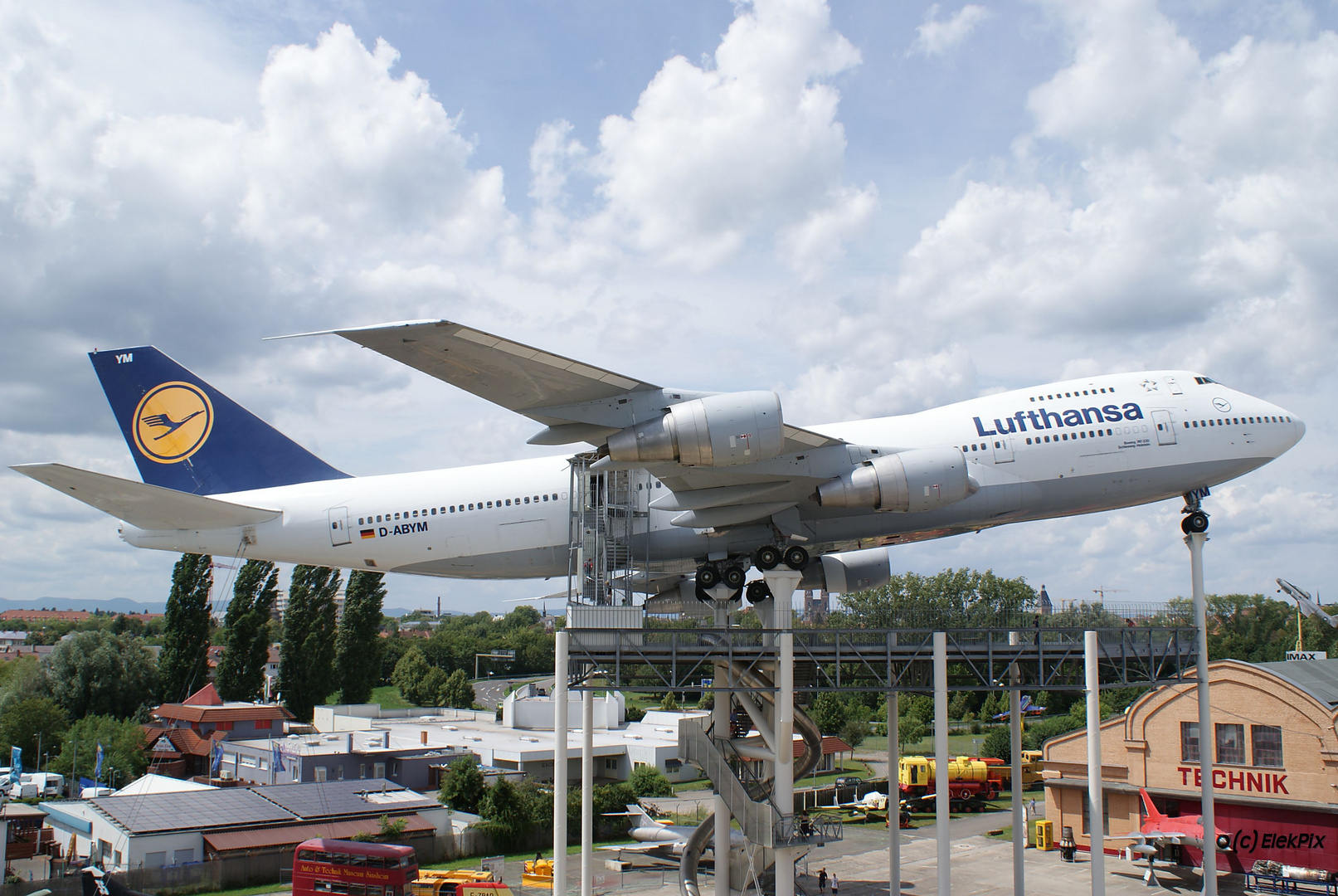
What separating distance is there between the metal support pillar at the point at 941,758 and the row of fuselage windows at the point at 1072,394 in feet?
30.5

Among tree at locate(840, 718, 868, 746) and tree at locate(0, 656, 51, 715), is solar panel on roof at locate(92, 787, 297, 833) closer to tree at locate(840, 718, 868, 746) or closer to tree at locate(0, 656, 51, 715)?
tree at locate(0, 656, 51, 715)

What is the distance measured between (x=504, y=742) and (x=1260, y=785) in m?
41.0

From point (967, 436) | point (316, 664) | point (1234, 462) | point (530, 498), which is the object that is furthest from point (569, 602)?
point (316, 664)

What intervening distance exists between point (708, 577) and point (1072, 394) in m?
11.6

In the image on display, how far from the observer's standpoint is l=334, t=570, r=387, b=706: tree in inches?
2803

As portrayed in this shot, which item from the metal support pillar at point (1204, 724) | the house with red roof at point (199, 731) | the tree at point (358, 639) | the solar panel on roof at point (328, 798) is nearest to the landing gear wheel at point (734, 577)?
the metal support pillar at point (1204, 724)

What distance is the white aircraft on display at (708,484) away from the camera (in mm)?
23625

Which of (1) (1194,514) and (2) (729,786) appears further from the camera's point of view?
(1) (1194,514)

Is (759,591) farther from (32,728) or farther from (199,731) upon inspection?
(32,728)

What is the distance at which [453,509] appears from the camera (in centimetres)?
2573

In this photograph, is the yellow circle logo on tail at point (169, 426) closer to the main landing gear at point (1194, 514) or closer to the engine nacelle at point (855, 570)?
the engine nacelle at point (855, 570)

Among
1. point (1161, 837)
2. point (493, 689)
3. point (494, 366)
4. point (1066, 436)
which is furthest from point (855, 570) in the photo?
point (493, 689)

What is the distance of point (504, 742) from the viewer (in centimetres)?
5875

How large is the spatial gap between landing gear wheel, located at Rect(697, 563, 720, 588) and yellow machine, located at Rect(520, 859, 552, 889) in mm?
17454
